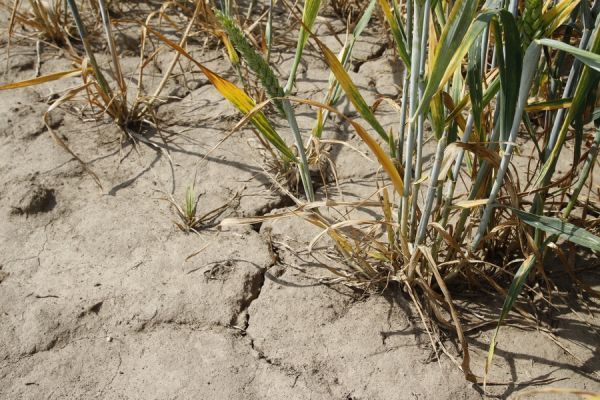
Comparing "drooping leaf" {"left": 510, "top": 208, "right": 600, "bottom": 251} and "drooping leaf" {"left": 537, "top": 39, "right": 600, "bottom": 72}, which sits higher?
"drooping leaf" {"left": 537, "top": 39, "right": 600, "bottom": 72}

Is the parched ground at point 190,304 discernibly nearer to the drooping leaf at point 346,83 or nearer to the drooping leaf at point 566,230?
the drooping leaf at point 566,230

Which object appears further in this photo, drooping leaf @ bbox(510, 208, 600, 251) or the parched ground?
the parched ground

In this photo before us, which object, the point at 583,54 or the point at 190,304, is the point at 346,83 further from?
the point at 190,304

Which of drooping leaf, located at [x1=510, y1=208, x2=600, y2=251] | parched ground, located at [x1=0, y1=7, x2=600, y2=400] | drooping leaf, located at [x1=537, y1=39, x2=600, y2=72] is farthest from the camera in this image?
parched ground, located at [x1=0, y1=7, x2=600, y2=400]

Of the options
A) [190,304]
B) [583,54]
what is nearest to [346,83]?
[583,54]

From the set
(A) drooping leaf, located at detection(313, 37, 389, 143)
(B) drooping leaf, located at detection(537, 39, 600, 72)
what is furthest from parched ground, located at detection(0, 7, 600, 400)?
(B) drooping leaf, located at detection(537, 39, 600, 72)

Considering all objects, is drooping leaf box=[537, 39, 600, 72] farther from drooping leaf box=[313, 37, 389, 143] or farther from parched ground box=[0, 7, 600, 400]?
parched ground box=[0, 7, 600, 400]

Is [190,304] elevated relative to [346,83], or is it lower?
lower

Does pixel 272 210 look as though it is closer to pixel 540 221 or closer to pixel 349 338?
pixel 349 338

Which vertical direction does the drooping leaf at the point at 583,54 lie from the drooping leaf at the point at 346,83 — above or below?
above

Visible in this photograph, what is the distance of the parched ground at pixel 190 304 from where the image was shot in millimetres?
1348

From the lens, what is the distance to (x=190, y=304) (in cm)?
149

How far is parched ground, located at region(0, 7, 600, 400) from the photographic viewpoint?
4.42ft

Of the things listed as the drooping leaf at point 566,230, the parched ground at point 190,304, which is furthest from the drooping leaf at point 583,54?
the parched ground at point 190,304
